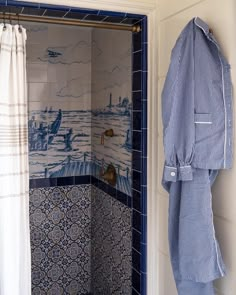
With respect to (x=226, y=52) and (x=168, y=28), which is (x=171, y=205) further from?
(x=168, y=28)

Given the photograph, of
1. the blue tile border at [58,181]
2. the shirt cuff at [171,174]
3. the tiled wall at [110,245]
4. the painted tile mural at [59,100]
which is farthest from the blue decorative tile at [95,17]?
the blue tile border at [58,181]

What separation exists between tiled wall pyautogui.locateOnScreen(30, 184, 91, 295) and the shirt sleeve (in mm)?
1643

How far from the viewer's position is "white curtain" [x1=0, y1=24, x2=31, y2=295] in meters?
1.35

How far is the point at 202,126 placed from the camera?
1.14 metres

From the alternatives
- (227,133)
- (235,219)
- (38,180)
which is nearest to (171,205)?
(235,219)

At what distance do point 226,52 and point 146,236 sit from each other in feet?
3.02

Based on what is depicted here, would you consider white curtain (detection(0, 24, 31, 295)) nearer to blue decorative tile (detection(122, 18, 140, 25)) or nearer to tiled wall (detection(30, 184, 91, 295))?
blue decorative tile (detection(122, 18, 140, 25))

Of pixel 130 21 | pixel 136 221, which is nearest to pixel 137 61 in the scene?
pixel 130 21

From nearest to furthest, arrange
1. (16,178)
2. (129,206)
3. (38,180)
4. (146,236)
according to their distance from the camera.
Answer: (16,178), (146,236), (129,206), (38,180)

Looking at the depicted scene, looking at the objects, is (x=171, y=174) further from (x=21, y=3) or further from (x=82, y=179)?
(x=82, y=179)

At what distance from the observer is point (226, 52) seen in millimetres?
1141

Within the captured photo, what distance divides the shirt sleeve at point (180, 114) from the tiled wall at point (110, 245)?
0.87 metres

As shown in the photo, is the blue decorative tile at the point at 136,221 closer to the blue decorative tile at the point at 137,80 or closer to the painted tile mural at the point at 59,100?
the blue decorative tile at the point at 137,80

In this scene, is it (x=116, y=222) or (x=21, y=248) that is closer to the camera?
(x=21, y=248)
